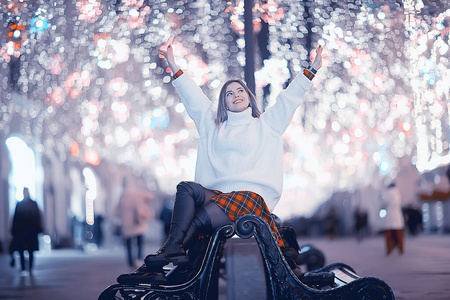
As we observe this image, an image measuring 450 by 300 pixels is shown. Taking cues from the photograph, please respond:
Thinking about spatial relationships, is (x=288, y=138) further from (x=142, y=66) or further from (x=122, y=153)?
(x=142, y=66)

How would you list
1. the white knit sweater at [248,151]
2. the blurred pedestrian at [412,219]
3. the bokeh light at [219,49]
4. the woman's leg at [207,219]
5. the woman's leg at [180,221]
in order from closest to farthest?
the woman's leg at [180,221], the woman's leg at [207,219], the white knit sweater at [248,151], the bokeh light at [219,49], the blurred pedestrian at [412,219]

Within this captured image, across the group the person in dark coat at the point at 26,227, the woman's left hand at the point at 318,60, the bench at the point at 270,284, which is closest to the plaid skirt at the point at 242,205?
the bench at the point at 270,284

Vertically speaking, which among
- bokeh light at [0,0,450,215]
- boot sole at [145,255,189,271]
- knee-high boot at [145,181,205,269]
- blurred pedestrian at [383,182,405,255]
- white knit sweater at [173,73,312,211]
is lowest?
blurred pedestrian at [383,182,405,255]

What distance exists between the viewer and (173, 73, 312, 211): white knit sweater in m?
4.65

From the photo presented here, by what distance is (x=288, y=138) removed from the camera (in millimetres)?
28094

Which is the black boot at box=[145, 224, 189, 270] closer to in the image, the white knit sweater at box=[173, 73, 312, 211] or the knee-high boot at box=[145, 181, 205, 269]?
the knee-high boot at box=[145, 181, 205, 269]

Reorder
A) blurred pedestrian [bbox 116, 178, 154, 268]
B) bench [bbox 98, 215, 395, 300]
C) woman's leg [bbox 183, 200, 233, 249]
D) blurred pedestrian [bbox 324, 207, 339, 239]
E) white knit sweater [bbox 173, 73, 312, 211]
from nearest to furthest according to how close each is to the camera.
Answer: bench [bbox 98, 215, 395, 300]
woman's leg [bbox 183, 200, 233, 249]
white knit sweater [bbox 173, 73, 312, 211]
blurred pedestrian [bbox 116, 178, 154, 268]
blurred pedestrian [bbox 324, 207, 339, 239]

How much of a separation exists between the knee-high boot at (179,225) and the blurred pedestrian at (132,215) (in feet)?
33.7

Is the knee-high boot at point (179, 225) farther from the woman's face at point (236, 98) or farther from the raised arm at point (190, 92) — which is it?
the raised arm at point (190, 92)

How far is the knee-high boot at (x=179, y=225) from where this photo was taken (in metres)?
3.92

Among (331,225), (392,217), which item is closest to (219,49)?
(392,217)

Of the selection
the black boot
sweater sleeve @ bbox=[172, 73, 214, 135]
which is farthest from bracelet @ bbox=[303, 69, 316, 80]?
the black boot

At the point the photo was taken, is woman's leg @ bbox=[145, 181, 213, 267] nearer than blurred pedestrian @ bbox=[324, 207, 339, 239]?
Yes

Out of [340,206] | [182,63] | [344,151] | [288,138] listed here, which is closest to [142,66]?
[182,63]
